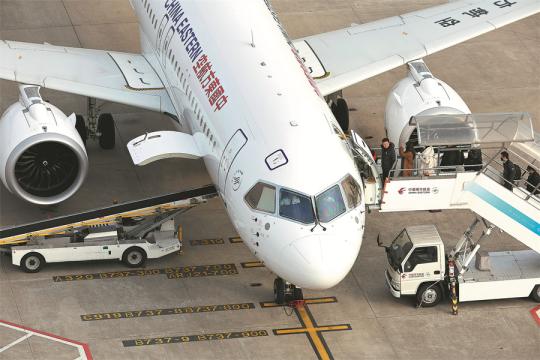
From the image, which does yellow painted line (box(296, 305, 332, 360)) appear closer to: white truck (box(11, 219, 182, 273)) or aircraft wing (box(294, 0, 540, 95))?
A: white truck (box(11, 219, 182, 273))

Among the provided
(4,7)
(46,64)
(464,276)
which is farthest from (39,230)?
(4,7)

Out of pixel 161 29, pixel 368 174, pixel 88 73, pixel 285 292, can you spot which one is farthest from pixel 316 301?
pixel 88 73

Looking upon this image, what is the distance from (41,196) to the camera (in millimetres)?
30766

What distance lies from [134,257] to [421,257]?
22.8ft

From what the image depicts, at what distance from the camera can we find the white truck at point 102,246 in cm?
2909

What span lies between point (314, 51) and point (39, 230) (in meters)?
9.84

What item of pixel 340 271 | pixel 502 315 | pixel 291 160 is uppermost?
pixel 291 160

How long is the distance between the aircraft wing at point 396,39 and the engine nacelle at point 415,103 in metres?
0.75

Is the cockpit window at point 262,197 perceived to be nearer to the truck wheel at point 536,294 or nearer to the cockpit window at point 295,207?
the cockpit window at point 295,207

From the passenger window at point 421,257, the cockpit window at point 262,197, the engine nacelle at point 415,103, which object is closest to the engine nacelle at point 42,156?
the cockpit window at point 262,197

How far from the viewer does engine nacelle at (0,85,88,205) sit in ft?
98.9

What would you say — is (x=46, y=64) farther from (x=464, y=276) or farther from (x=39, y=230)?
(x=464, y=276)

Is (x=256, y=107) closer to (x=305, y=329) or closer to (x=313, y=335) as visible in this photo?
(x=305, y=329)

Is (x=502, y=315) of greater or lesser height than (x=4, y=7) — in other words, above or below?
below
